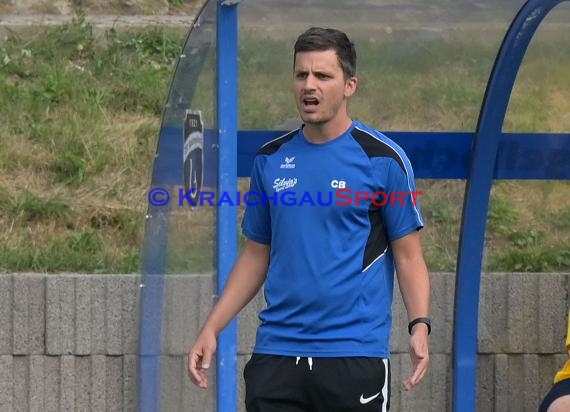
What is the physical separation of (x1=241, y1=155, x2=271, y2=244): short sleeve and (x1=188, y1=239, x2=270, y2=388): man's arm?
0.02 meters

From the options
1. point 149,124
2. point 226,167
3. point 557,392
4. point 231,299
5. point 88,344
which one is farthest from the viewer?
point 149,124

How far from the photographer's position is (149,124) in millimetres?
6988

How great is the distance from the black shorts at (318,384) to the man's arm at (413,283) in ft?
0.31

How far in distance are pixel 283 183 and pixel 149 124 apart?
11.6 feet

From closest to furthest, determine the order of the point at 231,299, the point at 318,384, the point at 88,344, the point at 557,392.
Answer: the point at 318,384, the point at 231,299, the point at 557,392, the point at 88,344

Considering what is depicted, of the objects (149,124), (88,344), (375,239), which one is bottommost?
(88,344)

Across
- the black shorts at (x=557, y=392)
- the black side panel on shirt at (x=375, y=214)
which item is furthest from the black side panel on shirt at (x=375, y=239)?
the black shorts at (x=557, y=392)

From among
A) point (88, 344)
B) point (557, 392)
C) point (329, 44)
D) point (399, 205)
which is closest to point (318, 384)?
point (399, 205)

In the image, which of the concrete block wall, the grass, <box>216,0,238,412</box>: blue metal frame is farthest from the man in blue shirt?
the concrete block wall

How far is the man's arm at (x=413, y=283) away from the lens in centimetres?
346

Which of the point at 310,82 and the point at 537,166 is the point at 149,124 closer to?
the point at 537,166

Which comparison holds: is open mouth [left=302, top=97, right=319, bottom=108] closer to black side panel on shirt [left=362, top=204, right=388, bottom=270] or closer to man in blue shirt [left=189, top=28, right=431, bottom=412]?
man in blue shirt [left=189, top=28, right=431, bottom=412]

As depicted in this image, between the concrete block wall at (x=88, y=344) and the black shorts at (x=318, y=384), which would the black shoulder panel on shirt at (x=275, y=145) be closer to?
the black shorts at (x=318, y=384)

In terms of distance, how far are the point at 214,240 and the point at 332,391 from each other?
701mm
